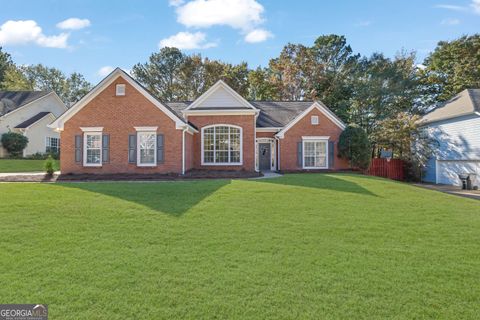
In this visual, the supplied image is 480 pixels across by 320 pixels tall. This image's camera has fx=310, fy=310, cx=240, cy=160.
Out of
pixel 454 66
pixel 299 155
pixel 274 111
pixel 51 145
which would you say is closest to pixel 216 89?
pixel 274 111

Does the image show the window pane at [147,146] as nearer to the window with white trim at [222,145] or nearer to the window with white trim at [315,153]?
the window with white trim at [222,145]

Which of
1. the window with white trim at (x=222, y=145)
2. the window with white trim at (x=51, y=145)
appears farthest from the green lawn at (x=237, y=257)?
the window with white trim at (x=51, y=145)

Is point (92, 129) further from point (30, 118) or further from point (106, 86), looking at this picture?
point (30, 118)

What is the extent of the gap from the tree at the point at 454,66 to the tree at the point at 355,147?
17076 mm

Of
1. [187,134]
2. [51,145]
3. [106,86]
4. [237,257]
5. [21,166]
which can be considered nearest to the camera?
[237,257]

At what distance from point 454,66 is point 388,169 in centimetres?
1496

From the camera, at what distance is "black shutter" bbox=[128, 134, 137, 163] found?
17.5 meters

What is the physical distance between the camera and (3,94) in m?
32.9

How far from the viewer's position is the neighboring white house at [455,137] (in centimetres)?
2038

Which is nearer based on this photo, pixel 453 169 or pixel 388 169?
pixel 453 169

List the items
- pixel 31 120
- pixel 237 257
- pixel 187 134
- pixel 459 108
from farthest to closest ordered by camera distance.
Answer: pixel 31 120, pixel 459 108, pixel 187 134, pixel 237 257

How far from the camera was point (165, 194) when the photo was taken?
1037cm

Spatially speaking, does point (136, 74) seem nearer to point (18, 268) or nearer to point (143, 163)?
point (143, 163)

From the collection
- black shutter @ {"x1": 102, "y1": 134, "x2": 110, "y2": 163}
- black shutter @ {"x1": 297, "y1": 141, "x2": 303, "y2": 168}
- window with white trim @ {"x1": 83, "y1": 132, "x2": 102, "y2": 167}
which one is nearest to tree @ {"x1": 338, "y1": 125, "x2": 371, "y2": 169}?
black shutter @ {"x1": 297, "y1": 141, "x2": 303, "y2": 168}
